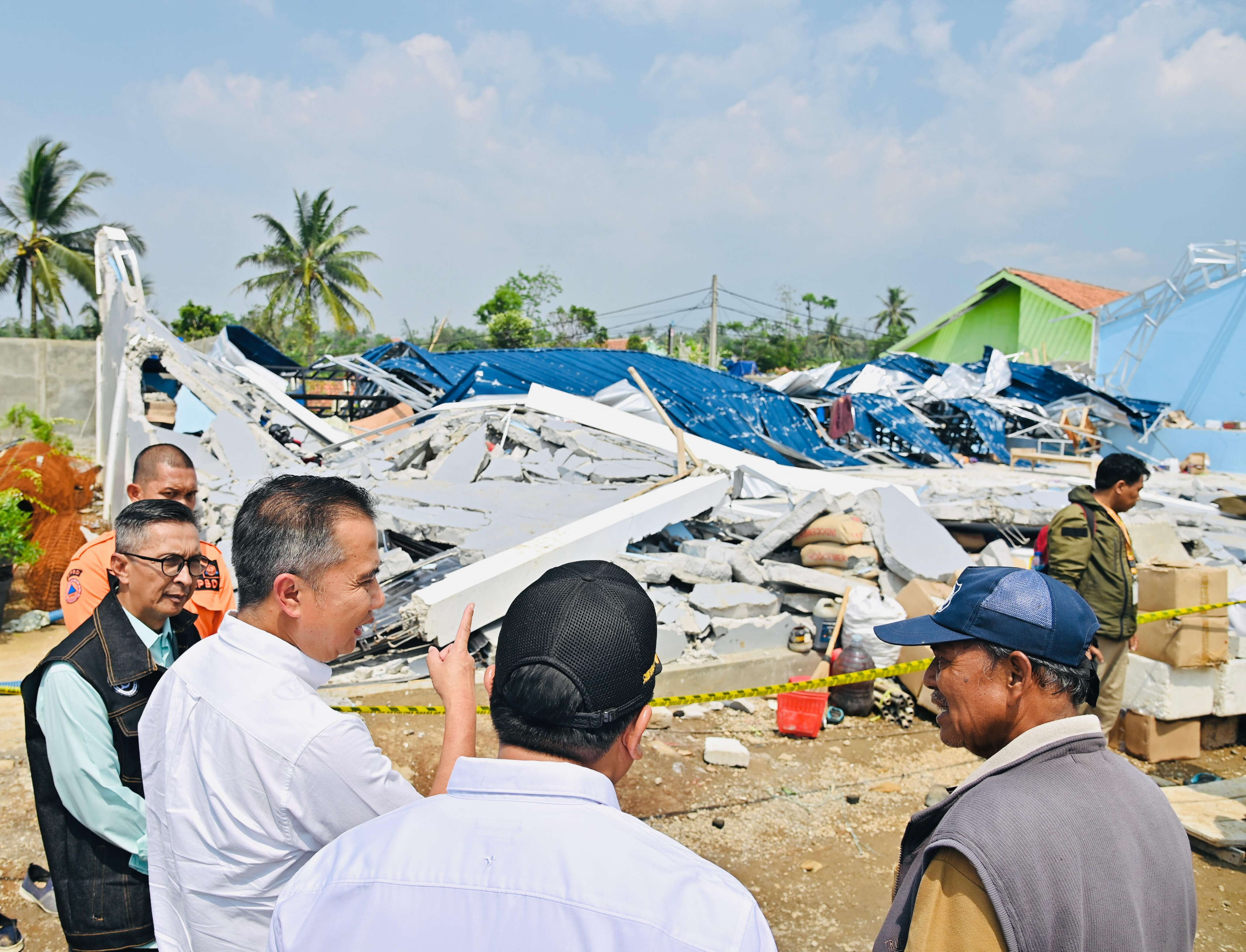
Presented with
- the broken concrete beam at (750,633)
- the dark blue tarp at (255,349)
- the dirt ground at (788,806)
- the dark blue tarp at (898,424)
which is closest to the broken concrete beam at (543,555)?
the dirt ground at (788,806)

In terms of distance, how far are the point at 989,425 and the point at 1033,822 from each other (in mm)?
17774

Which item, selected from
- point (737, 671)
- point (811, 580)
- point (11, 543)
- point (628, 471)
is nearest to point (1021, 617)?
point (737, 671)

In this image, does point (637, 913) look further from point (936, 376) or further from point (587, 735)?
point (936, 376)

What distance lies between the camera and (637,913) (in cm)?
89

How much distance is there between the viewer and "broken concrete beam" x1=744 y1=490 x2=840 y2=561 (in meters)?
7.05

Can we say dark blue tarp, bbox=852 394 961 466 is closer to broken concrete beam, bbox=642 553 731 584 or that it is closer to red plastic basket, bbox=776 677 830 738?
broken concrete beam, bbox=642 553 731 584

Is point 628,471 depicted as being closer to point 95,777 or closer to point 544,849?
point 95,777

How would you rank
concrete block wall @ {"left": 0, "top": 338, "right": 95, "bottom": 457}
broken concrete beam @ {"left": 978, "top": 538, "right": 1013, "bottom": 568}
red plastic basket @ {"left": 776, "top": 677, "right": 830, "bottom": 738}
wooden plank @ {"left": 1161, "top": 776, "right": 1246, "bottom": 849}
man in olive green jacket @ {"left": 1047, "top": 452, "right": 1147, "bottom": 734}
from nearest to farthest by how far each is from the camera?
wooden plank @ {"left": 1161, "top": 776, "right": 1246, "bottom": 849} → man in olive green jacket @ {"left": 1047, "top": 452, "right": 1147, "bottom": 734} → red plastic basket @ {"left": 776, "top": 677, "right": 830, "bottom": 738} → broken concrete beam @ {"left": 978, "top": 538, "right": 1013, "bottom": 568} → concrete block wall @ {"left": 0, "top": 338, "right": 95, "bottom": 457}

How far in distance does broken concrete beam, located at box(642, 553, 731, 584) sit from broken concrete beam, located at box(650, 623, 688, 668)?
2.52 ft

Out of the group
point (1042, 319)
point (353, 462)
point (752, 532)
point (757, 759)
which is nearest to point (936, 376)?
point (1042, 319)

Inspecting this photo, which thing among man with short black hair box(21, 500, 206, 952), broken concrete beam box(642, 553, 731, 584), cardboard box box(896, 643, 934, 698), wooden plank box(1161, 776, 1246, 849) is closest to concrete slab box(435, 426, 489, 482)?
broken concrete beam box(642, 553, 731, 584)

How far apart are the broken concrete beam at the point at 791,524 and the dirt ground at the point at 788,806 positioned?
5.72 feet

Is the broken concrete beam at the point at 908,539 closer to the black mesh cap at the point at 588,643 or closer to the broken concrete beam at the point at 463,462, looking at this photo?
the broken concrete beam at the point at 463,462

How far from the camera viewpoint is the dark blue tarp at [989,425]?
1712 cm
